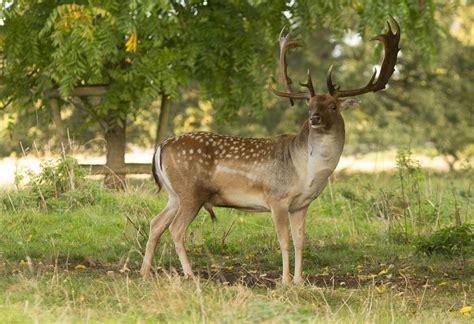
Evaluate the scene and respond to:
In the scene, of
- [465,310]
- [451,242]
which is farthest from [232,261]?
[465,310]

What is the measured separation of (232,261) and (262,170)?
1.25m

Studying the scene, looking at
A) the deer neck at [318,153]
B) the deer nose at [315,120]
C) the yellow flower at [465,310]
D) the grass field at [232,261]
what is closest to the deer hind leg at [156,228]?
the grass field at [232,261]

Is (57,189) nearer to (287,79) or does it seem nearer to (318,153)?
(287,79)

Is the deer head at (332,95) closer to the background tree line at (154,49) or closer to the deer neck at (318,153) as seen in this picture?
the deer neck at (318,153)

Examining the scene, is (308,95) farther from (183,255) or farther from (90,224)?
(90,224)

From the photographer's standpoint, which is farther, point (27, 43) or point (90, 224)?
point (27, 43)

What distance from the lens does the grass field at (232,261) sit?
6.14 m

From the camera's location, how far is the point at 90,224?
10648 millimetres

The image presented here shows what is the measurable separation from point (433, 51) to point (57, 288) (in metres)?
7.97

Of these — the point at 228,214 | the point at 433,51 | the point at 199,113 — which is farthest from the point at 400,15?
the point at 199,113

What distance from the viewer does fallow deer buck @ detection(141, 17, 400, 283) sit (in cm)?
830

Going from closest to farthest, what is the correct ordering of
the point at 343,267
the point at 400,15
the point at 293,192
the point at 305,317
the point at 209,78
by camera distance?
1. the point at 305,317
2. the point at 293,192
3. the point at 343,267
4. the point at 400,15
5. the point at 209,78

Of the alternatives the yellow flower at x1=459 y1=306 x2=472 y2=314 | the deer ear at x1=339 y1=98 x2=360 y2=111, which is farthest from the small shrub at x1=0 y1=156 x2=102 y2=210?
the yellow flower at x1=459 y1=306 x2=472 y2=314

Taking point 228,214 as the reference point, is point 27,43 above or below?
above
